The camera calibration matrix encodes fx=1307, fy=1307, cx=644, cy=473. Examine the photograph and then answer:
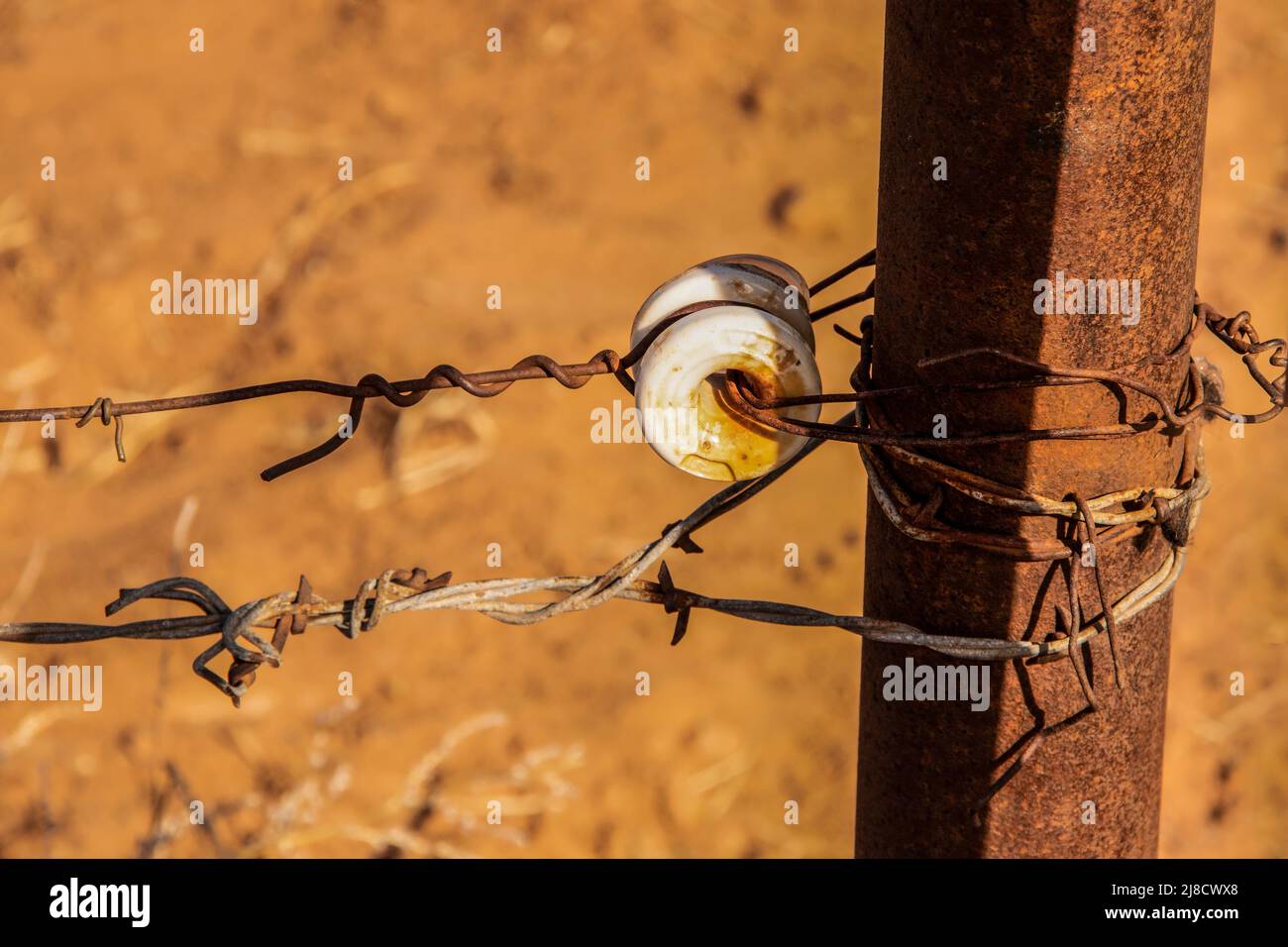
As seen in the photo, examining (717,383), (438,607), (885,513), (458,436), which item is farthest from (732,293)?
(458,436)

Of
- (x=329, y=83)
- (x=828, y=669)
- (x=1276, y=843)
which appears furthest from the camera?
(x=329, y=83)

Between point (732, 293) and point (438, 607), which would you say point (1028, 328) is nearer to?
point (732, 293)

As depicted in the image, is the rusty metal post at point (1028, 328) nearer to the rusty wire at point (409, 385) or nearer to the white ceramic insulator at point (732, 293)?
the white ceramic insulator at point (732, 293)

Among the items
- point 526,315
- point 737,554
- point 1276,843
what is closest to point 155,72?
point 526,315

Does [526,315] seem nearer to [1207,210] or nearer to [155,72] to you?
[155,72]

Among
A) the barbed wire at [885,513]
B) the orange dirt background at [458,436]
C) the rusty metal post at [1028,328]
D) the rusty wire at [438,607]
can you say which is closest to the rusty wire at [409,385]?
the barbed wire at [885,513]
